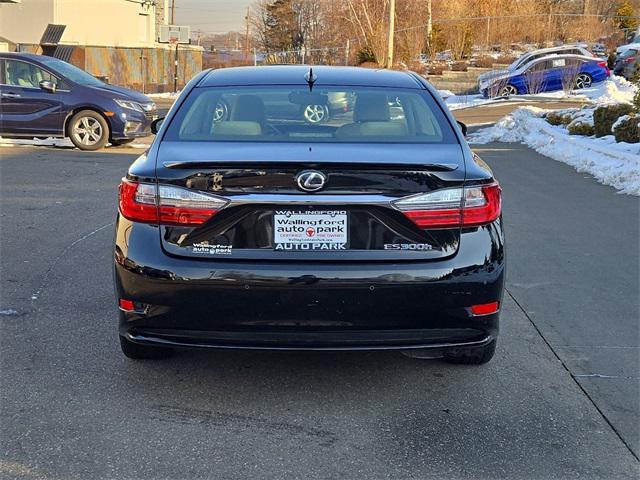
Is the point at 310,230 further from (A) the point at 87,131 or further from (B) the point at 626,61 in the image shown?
(B) the point at 626,61

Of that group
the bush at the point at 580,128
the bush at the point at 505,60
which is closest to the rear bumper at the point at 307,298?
the bush at the point at 580,128

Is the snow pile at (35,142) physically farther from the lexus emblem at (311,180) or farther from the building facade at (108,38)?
the building facade at (108,38)

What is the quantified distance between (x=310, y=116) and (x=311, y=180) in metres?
→ 0.99

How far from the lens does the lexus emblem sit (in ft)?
12.0

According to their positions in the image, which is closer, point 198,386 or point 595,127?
point 198,386

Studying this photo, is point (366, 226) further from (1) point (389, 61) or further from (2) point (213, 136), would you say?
(1) point (389, 61)

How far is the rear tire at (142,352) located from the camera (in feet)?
14.4

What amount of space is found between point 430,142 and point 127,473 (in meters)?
2.16

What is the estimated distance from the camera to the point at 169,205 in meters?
3.73

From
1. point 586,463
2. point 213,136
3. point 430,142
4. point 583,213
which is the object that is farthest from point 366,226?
point 583,213

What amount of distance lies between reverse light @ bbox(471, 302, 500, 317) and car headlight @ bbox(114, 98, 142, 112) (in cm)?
1236

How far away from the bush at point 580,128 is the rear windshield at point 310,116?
1102 cm

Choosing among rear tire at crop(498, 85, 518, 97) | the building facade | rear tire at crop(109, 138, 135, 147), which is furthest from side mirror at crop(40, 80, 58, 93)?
the building facade

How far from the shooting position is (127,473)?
3.30 metres
